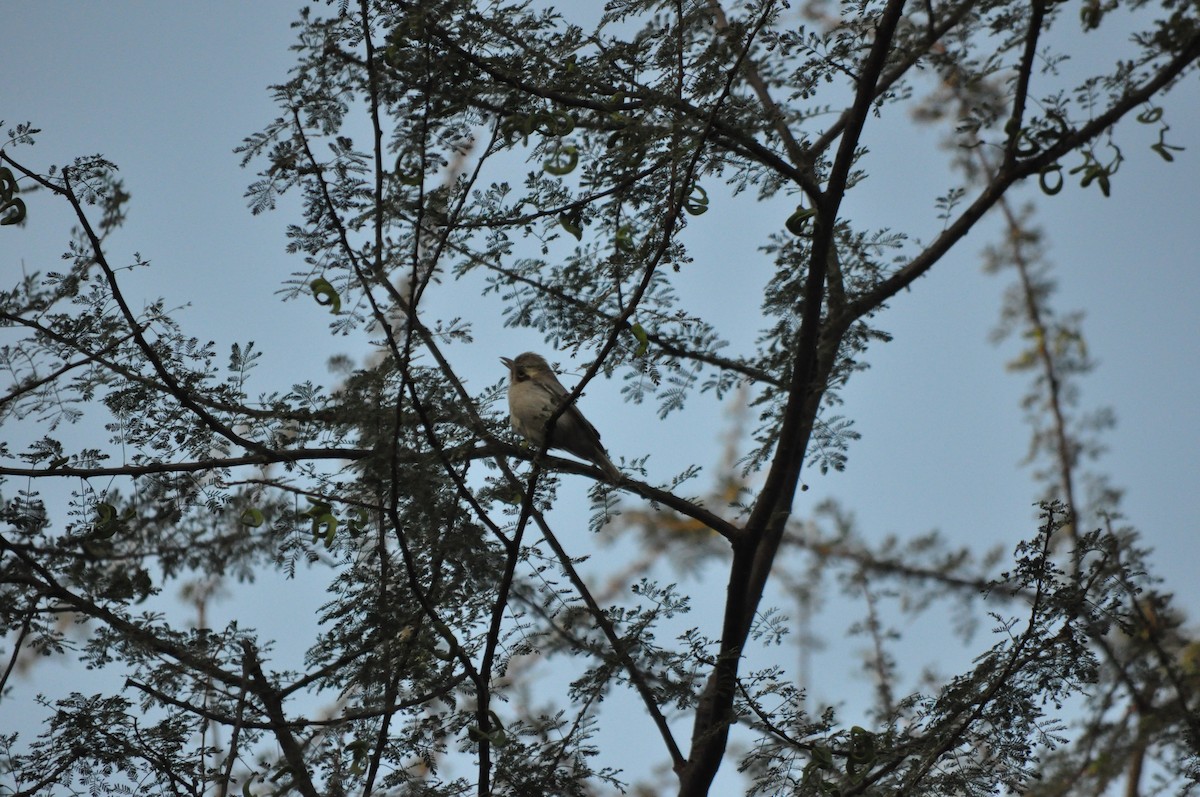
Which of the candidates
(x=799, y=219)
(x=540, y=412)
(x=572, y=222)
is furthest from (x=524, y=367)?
(x=799, y=219)

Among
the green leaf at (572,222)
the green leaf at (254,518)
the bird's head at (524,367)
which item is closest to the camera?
the green leaf at (254,518)

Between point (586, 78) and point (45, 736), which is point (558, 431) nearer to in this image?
point (586, 78)

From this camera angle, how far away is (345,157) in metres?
4.50

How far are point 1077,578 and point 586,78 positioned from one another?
9.56ft

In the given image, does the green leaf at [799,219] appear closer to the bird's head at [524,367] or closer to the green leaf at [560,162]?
the green leaf at [560,162]

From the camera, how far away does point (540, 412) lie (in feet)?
20.0

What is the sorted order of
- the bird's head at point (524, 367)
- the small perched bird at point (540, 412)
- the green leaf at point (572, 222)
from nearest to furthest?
the green leaf at point (572, 222), the small perched bird at point (540, 412), the bird's head at point (524, 367)

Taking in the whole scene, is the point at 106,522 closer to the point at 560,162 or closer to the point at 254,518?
the point at 254,518

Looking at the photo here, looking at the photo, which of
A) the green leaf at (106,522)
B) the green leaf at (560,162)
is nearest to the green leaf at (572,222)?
the green leaf at (560,162)

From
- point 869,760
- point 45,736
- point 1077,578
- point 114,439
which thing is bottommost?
point 869,760

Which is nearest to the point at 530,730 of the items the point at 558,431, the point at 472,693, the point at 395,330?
the point at 472,693

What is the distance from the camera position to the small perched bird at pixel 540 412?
6414 millimetres

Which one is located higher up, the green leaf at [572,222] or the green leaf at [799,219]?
the green leaf at [572,222]

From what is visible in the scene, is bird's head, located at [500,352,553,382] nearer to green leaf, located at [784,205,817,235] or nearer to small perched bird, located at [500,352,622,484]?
small perched bird, located at [500,352,622,484]
